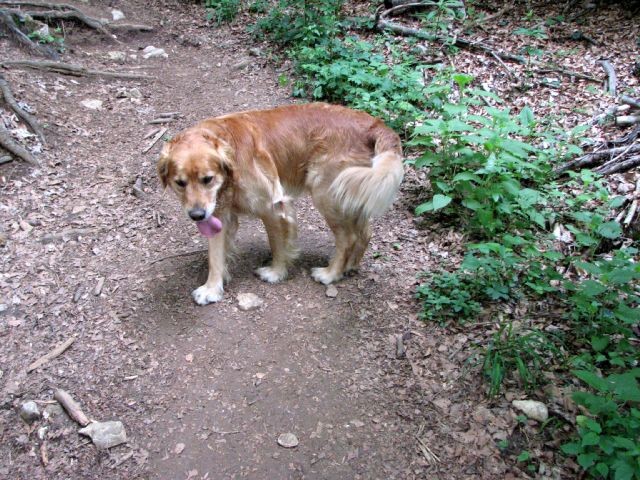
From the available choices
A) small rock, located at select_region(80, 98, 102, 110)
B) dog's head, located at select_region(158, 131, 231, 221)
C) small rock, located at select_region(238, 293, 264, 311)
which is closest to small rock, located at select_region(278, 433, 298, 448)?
small rock, located at select_region(238, 293, 264, 311)

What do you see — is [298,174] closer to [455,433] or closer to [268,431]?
[268,431]

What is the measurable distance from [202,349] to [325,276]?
126 centimetres

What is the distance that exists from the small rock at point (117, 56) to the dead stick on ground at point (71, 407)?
21.2 ft

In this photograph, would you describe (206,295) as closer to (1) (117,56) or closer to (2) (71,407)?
(2) (71,407)

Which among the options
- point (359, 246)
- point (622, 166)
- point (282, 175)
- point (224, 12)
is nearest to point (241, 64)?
point (224, 12)

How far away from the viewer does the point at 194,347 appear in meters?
3.45

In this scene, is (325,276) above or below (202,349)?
above

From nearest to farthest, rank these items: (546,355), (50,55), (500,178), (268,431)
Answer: (268,431) → (546,355) → (500,178) → (50,55)

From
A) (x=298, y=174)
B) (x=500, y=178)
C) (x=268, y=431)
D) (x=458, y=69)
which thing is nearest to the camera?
(x=268, y=431)

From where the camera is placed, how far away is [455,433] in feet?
9.40

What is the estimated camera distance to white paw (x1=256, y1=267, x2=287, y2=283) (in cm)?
414

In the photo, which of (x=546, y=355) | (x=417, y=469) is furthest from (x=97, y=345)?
(x=546, y=355)

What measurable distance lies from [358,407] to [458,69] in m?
6.37

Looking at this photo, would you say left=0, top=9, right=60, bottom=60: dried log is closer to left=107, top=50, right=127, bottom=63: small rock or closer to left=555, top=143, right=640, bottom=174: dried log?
left=107, top=50, right=127, bottom=63: small rock
